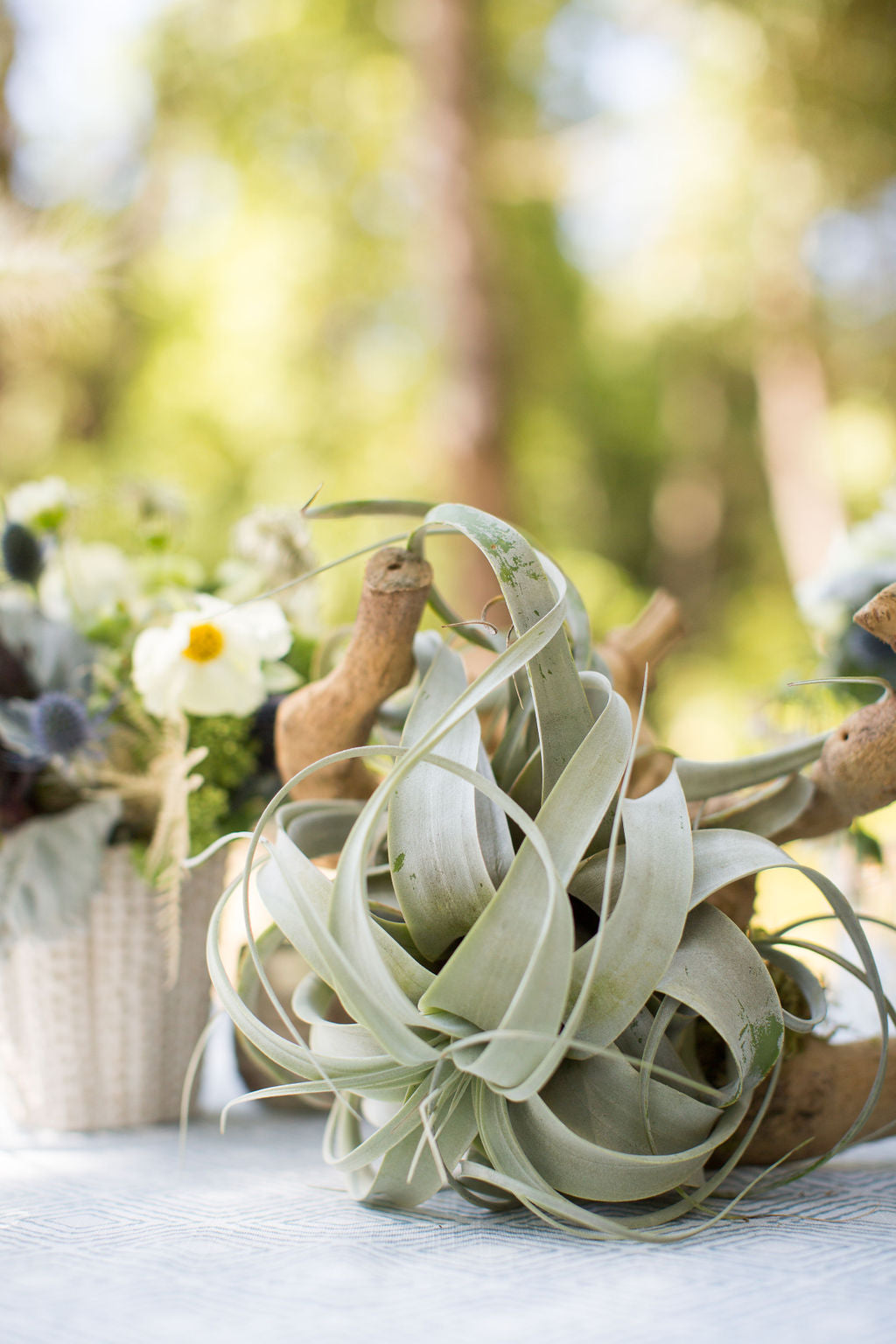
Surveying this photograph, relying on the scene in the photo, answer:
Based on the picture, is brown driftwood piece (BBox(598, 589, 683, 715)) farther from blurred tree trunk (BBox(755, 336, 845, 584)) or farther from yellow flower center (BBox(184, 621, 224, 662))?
blurred tree trunk (BBox(755, 336, 845, 584))

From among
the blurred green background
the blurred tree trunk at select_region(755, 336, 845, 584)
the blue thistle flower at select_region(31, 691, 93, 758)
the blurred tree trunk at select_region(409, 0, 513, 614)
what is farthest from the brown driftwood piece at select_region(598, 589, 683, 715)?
the blurred tree trunk at select_region(755, 336, 845, 584)

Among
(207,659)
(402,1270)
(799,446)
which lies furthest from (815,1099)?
(799,446)

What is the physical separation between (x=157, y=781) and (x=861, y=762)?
1.08 feet

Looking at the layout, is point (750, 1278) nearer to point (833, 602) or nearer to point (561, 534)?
point (833, 602)

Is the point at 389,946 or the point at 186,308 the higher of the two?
the point at 186,308

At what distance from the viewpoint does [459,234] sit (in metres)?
2.35

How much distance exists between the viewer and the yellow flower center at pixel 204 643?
0.45 m

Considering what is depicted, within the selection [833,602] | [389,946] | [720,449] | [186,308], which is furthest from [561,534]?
[389,946]

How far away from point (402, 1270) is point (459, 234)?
2.40 metres

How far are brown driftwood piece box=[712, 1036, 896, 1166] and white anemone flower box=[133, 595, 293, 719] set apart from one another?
0.93 feet

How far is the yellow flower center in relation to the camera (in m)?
0.45

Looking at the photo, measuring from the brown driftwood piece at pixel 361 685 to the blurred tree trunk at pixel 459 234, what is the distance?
1.84 metres

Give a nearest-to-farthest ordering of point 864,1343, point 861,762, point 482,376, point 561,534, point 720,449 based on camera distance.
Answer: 1. point 864,1343
2. point 861,762
3. point 482,376
4. point 561,534
5. point 720,449

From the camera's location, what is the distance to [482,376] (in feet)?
7.44
